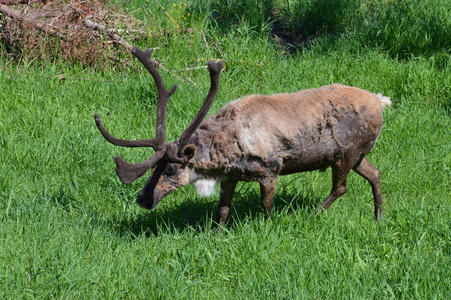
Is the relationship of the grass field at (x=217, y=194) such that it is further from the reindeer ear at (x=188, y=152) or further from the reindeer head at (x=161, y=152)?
the reindeer ear at (x=188, y=152)

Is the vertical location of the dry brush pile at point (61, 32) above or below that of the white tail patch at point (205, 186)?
above

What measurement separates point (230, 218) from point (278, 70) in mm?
3148

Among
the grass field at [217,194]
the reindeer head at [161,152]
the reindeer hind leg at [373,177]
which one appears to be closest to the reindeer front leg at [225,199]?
the grass field at [217,194]

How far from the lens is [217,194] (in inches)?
243

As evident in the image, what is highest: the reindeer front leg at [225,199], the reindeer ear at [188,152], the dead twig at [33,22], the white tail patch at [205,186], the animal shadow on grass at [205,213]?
the dead twig at [33,22]

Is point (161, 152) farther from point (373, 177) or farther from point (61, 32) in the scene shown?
point (61, 32)

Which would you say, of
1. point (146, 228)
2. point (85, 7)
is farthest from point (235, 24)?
point (146, 228)

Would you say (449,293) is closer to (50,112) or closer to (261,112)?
(261,112)

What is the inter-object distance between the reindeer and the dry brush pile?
3337mm

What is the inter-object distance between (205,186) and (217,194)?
2.74 ft

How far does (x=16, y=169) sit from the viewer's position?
617cm

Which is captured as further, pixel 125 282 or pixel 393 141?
pixel 393 141

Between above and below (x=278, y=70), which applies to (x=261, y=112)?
above

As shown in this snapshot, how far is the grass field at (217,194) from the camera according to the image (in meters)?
4.46
